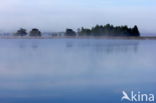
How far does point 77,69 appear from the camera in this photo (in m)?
3.99

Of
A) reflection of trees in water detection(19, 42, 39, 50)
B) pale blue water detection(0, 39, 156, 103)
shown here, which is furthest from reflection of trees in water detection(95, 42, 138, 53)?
reflection of trees in water detection(19, 42, 39, 50)

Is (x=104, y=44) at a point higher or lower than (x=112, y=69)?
higher

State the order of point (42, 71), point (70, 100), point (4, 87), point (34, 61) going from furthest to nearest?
point (34, 61)
point (42, 71)
point (4, 87)
point (70, 100)

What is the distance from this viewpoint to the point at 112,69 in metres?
3.96

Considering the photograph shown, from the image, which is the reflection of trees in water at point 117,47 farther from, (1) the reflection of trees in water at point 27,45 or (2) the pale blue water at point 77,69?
(1) the reflection of trees in water at point 27,45

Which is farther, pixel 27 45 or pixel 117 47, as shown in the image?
pixel 117 47

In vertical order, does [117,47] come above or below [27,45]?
below

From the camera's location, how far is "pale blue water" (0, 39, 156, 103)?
10.8 ft

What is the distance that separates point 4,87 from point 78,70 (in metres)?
0.99

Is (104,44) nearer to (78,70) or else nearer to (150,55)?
(78,70)

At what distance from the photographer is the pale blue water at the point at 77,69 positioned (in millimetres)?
3299

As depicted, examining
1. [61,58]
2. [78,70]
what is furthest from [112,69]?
[61,58]

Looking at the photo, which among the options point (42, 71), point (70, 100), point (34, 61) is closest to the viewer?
point (70, 100)

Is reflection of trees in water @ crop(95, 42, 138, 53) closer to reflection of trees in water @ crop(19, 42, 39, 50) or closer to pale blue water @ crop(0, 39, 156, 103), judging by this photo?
pale blue water @ crop(0, 39, 156, 103)
